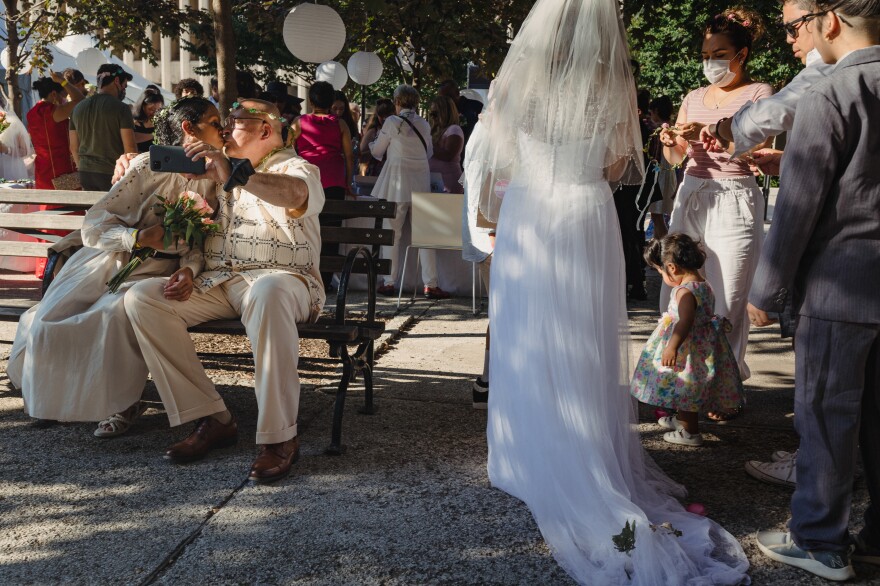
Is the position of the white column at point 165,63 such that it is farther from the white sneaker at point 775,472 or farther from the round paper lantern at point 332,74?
the white sneaker at point 775,472

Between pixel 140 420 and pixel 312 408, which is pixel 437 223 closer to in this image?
pixel 312 408

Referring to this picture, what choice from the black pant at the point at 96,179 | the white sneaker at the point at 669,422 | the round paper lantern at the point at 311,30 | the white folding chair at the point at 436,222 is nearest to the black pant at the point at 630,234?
the white folding chair at the point at 436,222

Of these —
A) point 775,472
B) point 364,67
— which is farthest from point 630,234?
point 364,67

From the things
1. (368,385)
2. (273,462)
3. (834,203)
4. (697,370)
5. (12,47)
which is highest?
(12,47)

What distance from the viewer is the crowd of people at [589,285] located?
9.78 ft

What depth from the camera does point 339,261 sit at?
544 centimetres

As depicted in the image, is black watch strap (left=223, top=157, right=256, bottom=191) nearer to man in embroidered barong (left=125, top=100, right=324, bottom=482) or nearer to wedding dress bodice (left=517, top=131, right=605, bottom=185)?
man in embroidered barong (left=125, top=100, right=324, bottom=482)

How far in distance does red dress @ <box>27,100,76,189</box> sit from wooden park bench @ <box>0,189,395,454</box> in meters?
3.95

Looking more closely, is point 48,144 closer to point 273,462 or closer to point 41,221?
point 41,221

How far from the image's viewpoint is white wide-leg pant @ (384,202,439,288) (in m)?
8.73

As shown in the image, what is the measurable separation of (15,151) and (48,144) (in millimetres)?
1888

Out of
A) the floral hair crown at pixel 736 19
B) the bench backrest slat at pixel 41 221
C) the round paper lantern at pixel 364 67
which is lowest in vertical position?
the bench backrest slat at pixel 41 221

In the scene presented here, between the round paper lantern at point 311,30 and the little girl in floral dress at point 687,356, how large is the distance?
6.45 m

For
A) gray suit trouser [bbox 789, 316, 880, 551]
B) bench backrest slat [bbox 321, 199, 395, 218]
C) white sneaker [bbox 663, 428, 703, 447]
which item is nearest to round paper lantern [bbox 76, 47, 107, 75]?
bench backrest slat [bbox 321, 199, 395, 218]
